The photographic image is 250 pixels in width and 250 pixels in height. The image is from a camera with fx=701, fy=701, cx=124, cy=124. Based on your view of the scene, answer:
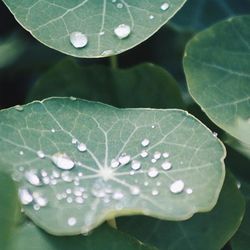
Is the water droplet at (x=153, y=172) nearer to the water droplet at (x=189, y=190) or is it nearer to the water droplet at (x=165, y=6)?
the water droplet at (x=189, y=190)

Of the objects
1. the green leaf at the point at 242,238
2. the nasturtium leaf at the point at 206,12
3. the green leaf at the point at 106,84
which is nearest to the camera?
the green leaf at the point at 242,238

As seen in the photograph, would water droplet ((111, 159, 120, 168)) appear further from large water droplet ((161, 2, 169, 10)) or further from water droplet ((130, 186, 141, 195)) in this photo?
large water droplet ((161, 2, 169, 10))

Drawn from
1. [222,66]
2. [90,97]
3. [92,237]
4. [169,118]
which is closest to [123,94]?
[90,97]

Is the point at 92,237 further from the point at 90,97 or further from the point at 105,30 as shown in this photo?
the point at 90,97

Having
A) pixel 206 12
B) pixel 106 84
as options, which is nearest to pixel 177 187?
pixel 106 84

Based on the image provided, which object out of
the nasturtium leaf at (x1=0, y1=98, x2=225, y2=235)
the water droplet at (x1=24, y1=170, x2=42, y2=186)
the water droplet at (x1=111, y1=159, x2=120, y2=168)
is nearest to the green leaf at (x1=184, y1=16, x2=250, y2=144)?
the nasturtium leaf at (x1=0, y1=98, x2=225, y2=235)

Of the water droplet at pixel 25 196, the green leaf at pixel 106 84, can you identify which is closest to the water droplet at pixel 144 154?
the water droplet at pixel 25 196

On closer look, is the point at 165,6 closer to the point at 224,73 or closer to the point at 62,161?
the point at 224,73
